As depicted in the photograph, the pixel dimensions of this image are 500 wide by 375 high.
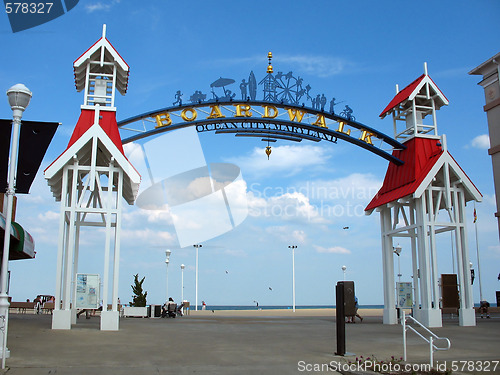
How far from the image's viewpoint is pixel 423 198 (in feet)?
76.0

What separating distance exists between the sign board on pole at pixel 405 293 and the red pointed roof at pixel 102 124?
14.4 meters

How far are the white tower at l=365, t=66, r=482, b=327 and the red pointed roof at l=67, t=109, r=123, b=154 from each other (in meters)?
13.1

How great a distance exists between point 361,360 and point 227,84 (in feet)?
52.1

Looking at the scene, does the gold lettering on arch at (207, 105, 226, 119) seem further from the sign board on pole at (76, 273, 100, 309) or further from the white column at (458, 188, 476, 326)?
the white column at (458, 188, 476, 326)

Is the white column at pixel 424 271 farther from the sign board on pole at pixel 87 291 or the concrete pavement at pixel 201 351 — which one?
the sign board on pole at pixel 87 291

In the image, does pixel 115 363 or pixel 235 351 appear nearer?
pixel 115 363

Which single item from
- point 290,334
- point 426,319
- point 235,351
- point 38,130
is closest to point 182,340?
point 235,351

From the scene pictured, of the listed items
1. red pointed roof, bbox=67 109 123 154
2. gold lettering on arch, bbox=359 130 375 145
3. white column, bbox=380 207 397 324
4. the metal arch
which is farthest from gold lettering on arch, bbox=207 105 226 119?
white column, bbox=380 207 397 324

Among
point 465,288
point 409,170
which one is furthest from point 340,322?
point 409,170

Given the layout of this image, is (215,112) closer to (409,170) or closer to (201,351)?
(409,170)

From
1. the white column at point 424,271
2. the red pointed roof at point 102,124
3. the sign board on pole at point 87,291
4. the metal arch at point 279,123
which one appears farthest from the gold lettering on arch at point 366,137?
the sign board on pole at point 87,291

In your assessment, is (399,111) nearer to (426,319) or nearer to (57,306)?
(426,319)

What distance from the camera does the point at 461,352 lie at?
1283cm

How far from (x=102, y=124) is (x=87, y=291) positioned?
6.45 metres
